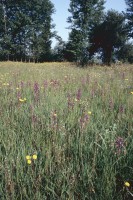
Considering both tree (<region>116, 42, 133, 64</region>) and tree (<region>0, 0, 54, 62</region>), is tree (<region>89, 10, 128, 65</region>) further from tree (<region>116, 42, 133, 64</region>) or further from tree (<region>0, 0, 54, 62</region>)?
tree (<region>0, 0, 54, 62</region>)

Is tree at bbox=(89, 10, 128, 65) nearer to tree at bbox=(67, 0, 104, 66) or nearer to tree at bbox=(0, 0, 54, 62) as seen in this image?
tree at bbox=(67, 0, 104, 66)

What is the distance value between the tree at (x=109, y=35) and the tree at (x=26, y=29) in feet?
33.5

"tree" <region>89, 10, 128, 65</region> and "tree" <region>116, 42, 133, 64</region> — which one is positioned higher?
"tree" <region>89, 10, 128, 65</region>

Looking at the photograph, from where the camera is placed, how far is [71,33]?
114ft

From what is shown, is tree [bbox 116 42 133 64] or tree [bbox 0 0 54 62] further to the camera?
tree [bbox 0 0 54 62]

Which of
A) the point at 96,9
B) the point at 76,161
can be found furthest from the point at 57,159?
the point at 96,9

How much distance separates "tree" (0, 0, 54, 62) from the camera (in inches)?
1582

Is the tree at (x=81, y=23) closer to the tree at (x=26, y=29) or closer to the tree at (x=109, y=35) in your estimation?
the tree at (x=109, y=35)

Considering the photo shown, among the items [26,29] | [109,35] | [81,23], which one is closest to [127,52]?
[109,35]

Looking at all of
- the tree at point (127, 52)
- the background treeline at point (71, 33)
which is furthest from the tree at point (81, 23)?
the tree at point (127, 52)

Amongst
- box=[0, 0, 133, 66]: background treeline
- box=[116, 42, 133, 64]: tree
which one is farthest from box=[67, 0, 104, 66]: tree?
box=[116, 42, 133, 64]: tree

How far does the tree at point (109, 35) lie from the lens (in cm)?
3117

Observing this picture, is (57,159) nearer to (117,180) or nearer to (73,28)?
(117,180)

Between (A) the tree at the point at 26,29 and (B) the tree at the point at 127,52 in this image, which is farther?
(A) the tree at the point at 26,29
